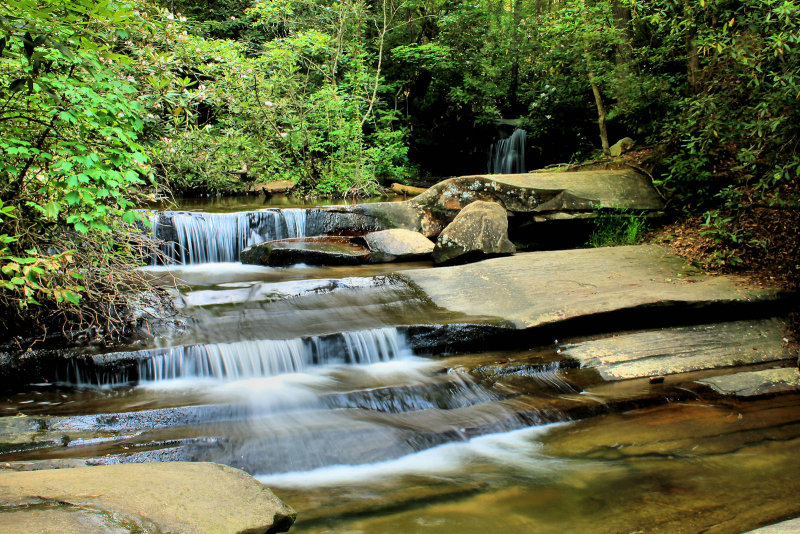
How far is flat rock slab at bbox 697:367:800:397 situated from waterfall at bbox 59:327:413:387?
9.54 feet

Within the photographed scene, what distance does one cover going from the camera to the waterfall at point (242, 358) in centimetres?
465

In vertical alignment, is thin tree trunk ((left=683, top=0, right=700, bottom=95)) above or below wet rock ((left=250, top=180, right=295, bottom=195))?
above

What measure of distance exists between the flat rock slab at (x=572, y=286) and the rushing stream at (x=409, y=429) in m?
0.47

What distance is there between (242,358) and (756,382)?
4735 mm

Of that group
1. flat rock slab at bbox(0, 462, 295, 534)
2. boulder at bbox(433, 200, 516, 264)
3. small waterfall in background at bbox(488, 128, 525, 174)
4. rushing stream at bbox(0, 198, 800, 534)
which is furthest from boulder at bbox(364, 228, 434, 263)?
small waterfall in background at bbox(488, 128, 525, 174)

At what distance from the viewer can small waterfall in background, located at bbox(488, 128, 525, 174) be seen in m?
14.3

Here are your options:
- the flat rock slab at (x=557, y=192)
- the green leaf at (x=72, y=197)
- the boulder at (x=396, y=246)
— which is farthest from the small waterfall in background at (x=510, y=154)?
the green leaf at (x=72, y=197)

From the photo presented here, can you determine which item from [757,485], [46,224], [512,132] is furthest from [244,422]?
[512,132]

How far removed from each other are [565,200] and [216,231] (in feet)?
19.2

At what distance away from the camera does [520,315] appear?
5.76m

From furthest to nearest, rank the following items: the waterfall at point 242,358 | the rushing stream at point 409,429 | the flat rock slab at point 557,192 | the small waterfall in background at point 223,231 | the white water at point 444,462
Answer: the small waterfall in background at point 223,231
the flat rock slab at point 557,192
the waterfall at point 242,358
the white water at point 444,462
the rushing stream at point 409,429

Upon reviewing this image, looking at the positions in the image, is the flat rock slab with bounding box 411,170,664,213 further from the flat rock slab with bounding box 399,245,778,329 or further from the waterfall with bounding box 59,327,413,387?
the waterfall with bounding box 59,327,413,387

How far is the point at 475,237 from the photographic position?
816 cm

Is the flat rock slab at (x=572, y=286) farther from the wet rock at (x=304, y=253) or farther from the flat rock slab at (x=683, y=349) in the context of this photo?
the wet rock at (x=304, y=253)
